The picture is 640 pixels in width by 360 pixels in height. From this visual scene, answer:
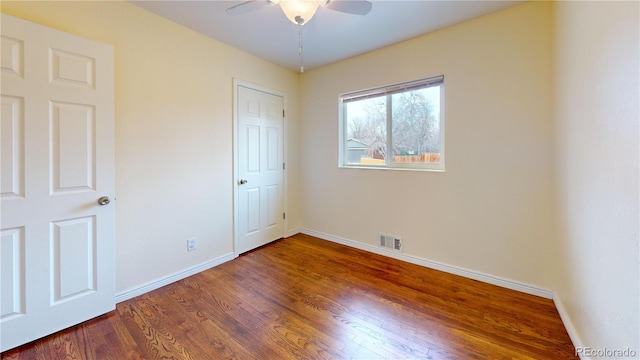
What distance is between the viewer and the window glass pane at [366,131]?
2.95 meters

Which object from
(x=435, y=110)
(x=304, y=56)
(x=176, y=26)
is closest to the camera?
(x=176, y=26)

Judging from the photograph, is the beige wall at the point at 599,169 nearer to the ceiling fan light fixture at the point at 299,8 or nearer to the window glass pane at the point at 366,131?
the ceiling fan light fixture at the point at 299,8

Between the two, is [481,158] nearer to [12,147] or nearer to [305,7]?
→ [305,7]

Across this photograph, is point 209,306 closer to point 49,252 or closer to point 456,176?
point 49,252

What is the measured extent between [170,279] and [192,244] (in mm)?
353

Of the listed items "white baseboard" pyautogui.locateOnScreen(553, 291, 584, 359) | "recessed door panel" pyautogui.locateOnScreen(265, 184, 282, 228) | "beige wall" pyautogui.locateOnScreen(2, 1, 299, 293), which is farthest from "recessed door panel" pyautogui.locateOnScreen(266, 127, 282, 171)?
"white baseboard" pyautogui.locateOnScreen(553, 291, 584, 359)

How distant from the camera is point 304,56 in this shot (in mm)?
2994

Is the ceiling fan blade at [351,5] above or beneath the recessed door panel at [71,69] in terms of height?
above

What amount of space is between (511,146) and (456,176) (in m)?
0.49

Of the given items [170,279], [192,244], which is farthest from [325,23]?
[170,279]

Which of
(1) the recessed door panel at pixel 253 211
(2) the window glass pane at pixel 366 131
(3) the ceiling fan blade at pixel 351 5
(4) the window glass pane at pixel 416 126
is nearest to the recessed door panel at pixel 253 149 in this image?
(1) the recessed door panel at pixel 253 211

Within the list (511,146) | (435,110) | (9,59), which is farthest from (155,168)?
(511,146)

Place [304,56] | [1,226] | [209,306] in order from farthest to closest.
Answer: [304,56], [209,306], [1,226]

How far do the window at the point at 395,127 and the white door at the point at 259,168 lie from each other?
0.91 m
